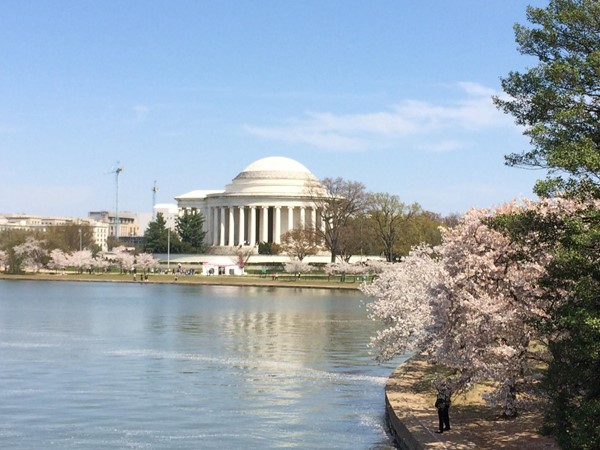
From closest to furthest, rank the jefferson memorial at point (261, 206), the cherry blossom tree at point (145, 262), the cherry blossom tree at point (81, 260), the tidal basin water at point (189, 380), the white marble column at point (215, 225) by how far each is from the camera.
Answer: the tidal basin water at point (189, 380)
the cherry blossom tree at point (145, 262)
the cherry blossom tree at point (81, 260)
the jefferson memorial at point (261, 206)
the white marble column at point (215, 225)

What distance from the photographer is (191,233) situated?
495 ft

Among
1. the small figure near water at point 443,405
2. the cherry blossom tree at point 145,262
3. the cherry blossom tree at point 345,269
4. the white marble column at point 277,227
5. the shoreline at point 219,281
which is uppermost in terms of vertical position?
the white marble column at point 277,227

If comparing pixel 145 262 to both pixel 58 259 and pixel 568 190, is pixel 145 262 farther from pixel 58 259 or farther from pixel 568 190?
pixel 568 190

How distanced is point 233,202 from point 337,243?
138ft

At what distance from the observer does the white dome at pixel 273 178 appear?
15388cm

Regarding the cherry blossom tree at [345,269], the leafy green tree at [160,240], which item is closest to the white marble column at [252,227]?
the leafy green tree at [160,240]

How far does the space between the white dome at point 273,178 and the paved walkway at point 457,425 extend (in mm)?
125428

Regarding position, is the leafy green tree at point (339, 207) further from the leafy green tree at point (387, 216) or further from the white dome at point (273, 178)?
the white dome at point (273, 178)

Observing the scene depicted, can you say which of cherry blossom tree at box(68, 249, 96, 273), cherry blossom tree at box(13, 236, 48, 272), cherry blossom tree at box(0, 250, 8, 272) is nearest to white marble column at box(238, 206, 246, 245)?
cherry blossom tree at box(68, 249, 96, 273)

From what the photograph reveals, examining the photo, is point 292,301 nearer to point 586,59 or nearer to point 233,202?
point 586,59

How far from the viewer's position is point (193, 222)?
492ft

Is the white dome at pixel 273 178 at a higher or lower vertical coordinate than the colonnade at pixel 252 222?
higher

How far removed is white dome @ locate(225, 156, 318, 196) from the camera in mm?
153875

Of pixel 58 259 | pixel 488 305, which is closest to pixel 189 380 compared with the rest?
pixel 488 305
